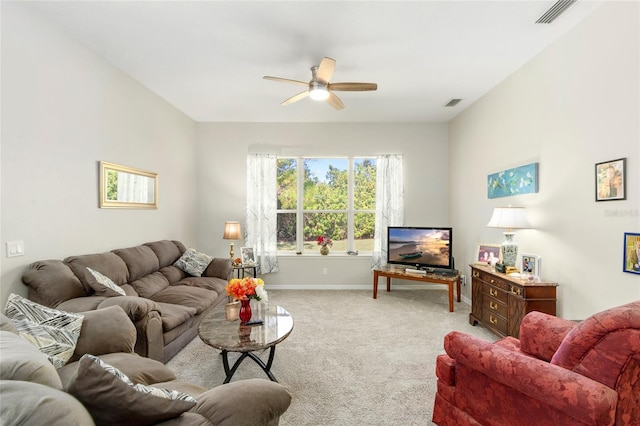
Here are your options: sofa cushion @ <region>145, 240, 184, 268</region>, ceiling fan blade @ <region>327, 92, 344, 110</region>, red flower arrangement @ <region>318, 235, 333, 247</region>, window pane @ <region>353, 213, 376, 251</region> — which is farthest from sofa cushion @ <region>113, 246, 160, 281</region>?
window pane @ <region>353, 213, 376, 251</region>

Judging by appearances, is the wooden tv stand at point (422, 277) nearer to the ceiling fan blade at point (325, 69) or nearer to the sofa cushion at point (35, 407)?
the ceiling fan blade at point (325, 69)

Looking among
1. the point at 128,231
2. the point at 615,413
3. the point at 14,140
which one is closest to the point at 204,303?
the point at 128,231

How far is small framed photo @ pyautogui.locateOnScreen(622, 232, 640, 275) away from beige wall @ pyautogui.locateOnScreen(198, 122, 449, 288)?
3.23m

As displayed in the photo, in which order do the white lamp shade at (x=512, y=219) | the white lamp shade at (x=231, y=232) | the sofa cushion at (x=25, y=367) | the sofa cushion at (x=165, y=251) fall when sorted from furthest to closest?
the white lamp shade at (x=231, y=232)
the sofa cushion at (x=165, y=251)
the white lamp shade at (x=512, y=219)
the sofa cushion at (x=25, y=367)

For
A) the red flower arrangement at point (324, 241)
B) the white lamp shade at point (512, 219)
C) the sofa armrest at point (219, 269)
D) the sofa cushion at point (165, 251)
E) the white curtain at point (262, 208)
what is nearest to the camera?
the white lamp shade at point (512, 219)

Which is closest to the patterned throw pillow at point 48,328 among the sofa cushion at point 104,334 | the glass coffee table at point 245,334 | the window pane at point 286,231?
the sofa cushion at point 104,334

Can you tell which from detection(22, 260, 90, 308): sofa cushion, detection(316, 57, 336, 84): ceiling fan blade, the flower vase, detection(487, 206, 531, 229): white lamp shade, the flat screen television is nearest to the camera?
detection(22, 260, 90, 308): sofa cushion

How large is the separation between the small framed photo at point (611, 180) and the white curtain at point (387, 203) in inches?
118

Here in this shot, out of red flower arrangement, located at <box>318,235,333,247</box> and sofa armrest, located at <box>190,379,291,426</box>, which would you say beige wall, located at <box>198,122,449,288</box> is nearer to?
red flower arrangement, located at <box>318,235,333,247</box>

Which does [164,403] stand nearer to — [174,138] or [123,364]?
[123,364]

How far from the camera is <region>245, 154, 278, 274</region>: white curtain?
5.16 metres

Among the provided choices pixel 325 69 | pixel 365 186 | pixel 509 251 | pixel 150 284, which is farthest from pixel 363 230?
pixel 150 284

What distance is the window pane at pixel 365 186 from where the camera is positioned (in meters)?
5.39

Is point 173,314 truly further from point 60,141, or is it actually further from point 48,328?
point 60,141
